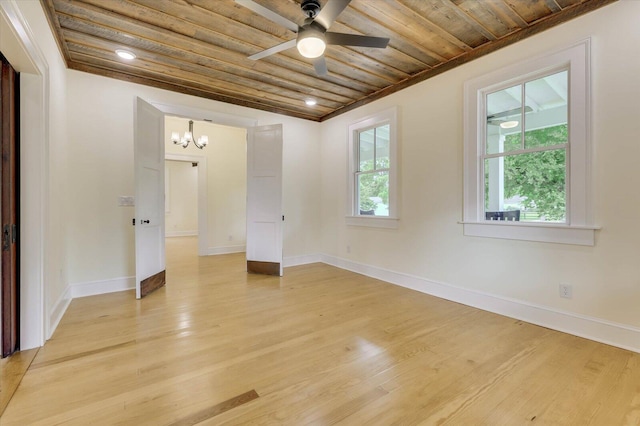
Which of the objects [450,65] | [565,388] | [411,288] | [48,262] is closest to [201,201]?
[48,262]

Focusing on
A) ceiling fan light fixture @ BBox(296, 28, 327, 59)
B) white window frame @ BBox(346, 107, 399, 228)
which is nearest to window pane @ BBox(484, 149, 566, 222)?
white window frame @ BBox(346, 107, 399, 228)

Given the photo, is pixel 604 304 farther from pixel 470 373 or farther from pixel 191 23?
pixel 191 23

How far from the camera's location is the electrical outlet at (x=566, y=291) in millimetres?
2363

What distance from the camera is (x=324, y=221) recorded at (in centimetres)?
525

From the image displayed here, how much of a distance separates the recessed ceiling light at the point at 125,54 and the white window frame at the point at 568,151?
143 inches

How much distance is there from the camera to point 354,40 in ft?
7.30

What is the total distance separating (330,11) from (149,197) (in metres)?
2.92

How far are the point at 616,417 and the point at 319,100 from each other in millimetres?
4391

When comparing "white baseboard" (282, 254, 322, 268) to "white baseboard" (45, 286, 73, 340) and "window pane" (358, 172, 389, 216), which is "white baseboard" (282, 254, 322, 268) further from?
"white baseboard" (45, 286, 73, 340)

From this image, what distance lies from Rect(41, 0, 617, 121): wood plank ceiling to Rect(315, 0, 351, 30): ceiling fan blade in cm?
33

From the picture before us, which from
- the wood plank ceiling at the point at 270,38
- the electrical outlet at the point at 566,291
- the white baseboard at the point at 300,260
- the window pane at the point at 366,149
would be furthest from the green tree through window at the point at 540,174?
the white baseboard at the point at 300,260

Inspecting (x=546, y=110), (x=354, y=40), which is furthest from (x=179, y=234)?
(x=546, y=110)

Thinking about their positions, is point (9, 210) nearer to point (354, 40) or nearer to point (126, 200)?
point (126, 200)

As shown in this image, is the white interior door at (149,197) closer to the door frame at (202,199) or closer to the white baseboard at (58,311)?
the white baseboard at (58,311)
